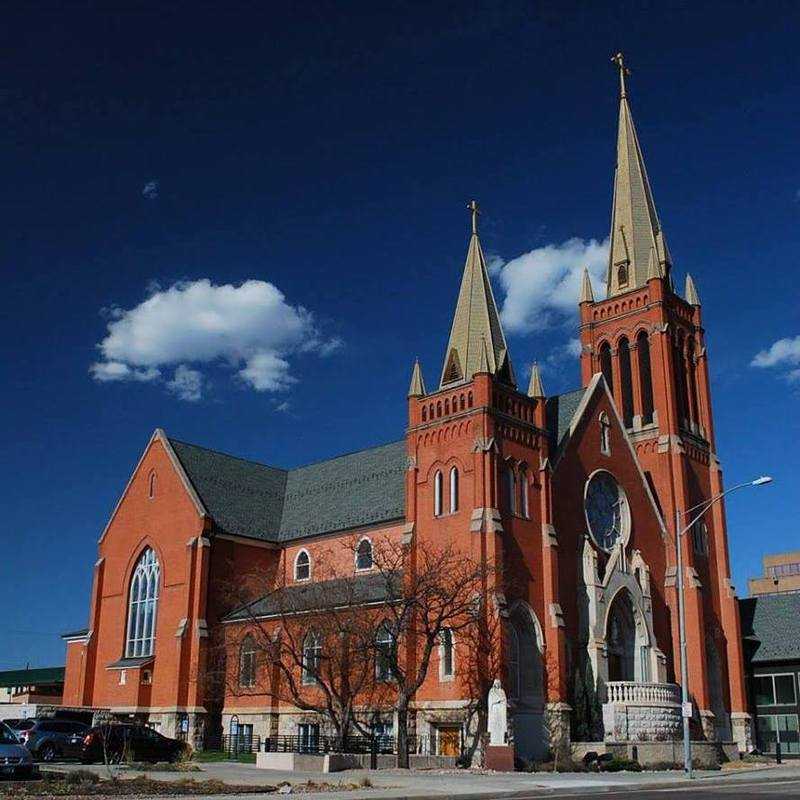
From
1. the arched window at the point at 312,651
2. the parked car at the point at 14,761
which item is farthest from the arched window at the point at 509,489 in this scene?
the parked car at the point at 14,761

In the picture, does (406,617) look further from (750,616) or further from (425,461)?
(750,616)

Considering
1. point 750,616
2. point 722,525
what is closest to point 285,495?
point 722,525

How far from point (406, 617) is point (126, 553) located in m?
21.7

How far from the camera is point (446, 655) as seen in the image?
137 ft

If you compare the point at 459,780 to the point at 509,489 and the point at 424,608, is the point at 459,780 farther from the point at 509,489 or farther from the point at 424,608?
the point at 509,489

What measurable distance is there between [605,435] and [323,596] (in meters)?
18.5

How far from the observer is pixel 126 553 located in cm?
5450

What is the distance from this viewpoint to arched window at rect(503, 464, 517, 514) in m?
43.9

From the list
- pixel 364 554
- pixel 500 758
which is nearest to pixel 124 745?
pixel 500 758

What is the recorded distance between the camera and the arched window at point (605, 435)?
2034 inches

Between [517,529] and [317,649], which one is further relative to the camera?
[517,529]

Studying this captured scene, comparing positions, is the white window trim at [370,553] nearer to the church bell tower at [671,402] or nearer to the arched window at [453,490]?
the arched window at [453,490]

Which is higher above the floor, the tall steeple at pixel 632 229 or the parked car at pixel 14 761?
the tall steeple at pixel 632 229

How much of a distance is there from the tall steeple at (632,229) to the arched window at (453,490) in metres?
22.3
